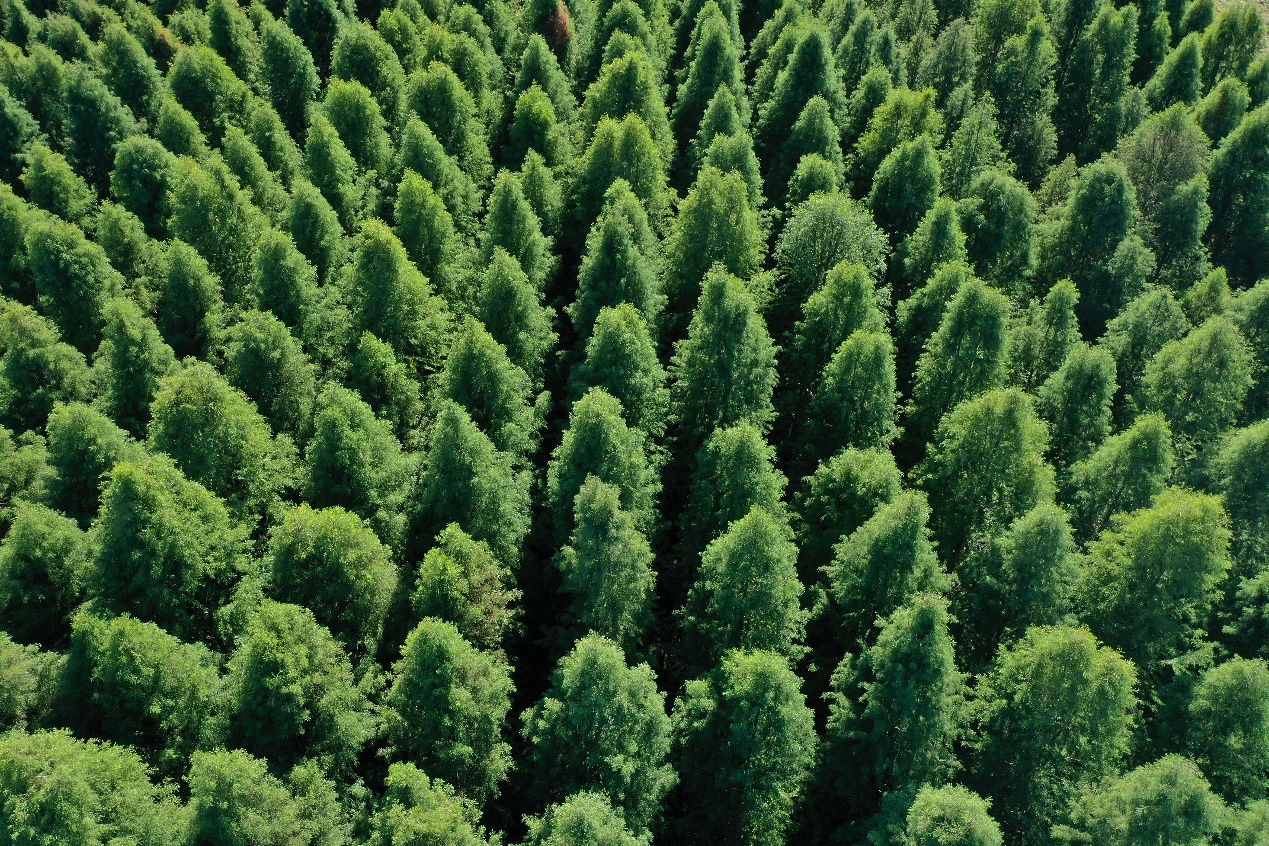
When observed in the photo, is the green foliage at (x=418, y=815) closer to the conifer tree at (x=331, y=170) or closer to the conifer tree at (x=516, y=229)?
the conifer tree at (x=516, y=229)

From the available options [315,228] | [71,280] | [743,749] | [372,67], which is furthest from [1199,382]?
[372,67]

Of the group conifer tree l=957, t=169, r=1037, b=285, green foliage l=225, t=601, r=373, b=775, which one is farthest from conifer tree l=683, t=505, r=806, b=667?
conifer tree l=957, t=169, r=1037, b=285

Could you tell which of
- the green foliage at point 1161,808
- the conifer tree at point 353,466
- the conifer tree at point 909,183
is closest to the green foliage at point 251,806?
the conifer tree at point 353,466

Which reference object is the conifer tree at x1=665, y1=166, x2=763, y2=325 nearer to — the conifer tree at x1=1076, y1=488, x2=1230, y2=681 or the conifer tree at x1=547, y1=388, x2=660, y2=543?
the conifer tree at x1=547, y1=388, x2=660, y2=543

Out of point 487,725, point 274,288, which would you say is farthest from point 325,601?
point 274,288

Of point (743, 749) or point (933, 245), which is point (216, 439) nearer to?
point (743, 749)

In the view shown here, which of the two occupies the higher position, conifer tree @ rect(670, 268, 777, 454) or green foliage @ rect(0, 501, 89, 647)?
conifer tree @ rect(670, 268, 777, 454)
